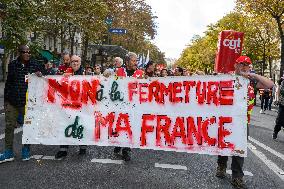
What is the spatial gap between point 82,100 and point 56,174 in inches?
56.2

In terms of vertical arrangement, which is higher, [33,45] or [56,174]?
[33,45]

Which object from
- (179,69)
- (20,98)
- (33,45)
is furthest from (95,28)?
(20,98)

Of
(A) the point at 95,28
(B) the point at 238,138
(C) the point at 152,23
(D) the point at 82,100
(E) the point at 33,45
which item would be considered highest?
(C) the point at 152,23

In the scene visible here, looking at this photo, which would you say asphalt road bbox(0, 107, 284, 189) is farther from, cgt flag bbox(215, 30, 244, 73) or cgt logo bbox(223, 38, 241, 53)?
cgt logo bbox(223, 38, 241, 53)

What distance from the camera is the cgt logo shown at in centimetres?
2208

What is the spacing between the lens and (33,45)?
2269 centimetres

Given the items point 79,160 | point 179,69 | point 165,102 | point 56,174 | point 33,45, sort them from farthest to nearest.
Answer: point 33,45 < point 179,69 < point 79,160 < point 165,102 < point 56,174

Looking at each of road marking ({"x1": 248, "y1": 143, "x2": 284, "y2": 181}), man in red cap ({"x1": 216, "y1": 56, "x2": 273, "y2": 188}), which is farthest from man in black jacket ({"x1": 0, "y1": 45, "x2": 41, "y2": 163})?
road marking ({"x1": 248, "y1": 143, "x2": 284, "y2": 181})

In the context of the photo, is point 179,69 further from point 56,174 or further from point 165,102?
point 56,174

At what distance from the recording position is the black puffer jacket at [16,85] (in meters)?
7.44

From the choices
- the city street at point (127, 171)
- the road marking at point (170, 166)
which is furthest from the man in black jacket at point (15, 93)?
the road marking at point (170, 166)

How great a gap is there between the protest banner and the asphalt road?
0.40 m

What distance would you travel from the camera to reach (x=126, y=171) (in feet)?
22.7

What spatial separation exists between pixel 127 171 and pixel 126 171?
0.05 ft
